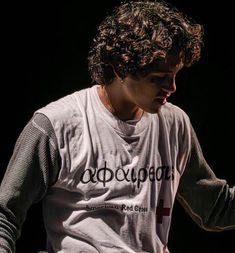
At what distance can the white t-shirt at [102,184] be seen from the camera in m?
1.83

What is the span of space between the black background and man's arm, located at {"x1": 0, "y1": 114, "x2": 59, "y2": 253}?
55cm

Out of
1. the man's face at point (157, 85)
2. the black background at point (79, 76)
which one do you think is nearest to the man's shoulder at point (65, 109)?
the man's face at point (157, 85)

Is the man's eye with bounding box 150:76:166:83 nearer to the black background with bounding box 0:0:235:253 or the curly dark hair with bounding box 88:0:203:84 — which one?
the curly dark hair with bounding box 88:0:203:84

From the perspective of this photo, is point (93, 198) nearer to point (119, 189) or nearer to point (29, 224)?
point (119, 189)

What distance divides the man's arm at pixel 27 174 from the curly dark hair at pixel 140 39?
0.73 ft

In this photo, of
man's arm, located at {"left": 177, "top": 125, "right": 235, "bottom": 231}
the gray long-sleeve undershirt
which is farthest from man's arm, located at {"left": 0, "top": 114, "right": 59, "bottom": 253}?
man's arm, located at {"left": 177, "top": 125, "right": 235, "bottom": 231}

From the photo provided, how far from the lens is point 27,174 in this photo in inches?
70.1

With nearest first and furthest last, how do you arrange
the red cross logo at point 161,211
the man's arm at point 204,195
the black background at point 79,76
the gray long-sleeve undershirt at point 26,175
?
1. the gray long-sleeve undershirt at point 26,175
2. the red cross logo at point 161,211
3. the man's arm at point 204,195
4. the black background at point 79,76

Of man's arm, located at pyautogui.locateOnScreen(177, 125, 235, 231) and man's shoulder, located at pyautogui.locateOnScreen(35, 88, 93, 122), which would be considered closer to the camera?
man's shoulder, located at pyautogui.locateOnScreen(35, 88, 93, 122)

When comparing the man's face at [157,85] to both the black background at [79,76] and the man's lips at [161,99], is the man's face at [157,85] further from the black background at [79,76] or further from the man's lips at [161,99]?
the black background at [79,76]

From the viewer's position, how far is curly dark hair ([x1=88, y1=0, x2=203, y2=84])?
71.8 inches

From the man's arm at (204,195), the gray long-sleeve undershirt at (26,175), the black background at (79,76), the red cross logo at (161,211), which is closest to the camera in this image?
the gray long-sleeve undershirt at (26,175)

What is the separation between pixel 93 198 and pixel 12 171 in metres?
0.19

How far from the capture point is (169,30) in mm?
1843
